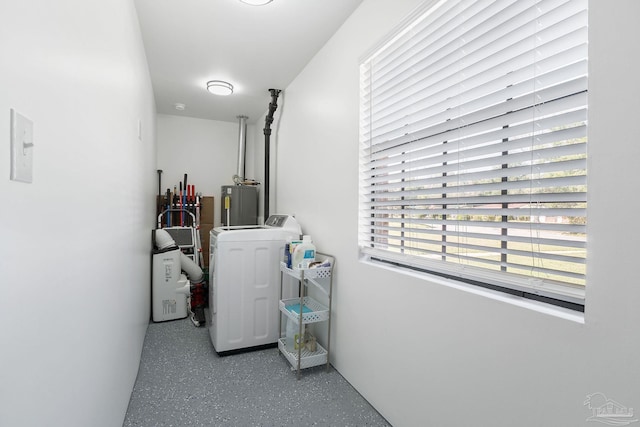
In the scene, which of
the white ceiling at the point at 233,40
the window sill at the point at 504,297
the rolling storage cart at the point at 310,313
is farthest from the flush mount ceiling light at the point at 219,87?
the window sill at the point at 504,297

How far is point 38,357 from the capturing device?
732 millimetres

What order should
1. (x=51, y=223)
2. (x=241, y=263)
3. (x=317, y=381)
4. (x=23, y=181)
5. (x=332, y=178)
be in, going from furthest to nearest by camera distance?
1. (x=241, y=263)
2. (x=332, y=178)
3. (x=317, y=381)
4. (x=51, y=223)
5. (x=23, y=181)

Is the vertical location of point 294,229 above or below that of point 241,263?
above

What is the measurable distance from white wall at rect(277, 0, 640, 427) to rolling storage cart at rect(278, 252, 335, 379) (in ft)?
0.32

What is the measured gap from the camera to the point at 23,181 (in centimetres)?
66

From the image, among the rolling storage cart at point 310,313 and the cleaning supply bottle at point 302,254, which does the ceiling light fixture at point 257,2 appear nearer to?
the cleaning supply bottle at point 302,254

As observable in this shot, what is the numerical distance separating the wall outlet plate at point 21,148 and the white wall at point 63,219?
0.02 meters

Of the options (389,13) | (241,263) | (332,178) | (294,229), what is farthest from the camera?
(294,229)

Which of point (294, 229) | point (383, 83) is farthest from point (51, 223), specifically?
point (294, 229)

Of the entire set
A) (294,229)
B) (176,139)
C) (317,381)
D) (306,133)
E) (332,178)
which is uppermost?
(176,139)

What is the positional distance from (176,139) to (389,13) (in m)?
3.80

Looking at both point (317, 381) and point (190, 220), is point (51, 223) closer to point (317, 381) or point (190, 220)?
point (317, 381)

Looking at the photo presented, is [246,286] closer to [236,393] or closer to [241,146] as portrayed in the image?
[236,393]

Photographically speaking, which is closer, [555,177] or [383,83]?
[555,177]
